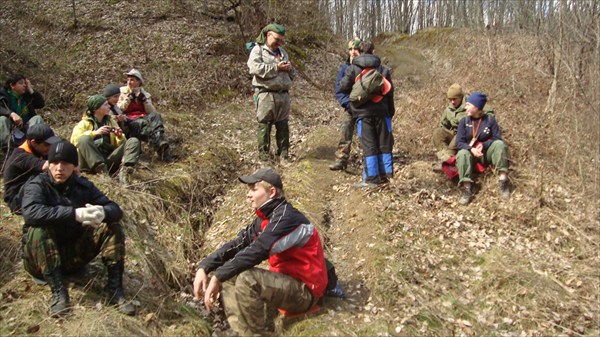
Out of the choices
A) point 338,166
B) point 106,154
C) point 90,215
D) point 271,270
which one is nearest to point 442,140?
point 338,166

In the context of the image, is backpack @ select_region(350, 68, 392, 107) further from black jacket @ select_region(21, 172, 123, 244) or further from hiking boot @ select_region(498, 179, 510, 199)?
black jacket @ select_region(21, 172, 123, 244)

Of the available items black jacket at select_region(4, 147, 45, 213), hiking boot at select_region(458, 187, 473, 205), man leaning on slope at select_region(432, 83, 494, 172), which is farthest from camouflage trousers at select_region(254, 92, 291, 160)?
black jacket at select_region(4, 147, 45, 213)

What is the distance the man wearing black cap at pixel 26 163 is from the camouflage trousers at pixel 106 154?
111 centimetres

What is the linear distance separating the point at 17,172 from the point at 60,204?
5.10 ft

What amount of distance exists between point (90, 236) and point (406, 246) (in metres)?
3.54

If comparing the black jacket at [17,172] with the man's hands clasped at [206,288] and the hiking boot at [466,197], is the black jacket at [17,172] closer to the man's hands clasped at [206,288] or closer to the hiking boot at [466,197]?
the man's hands clasped at [206,288]

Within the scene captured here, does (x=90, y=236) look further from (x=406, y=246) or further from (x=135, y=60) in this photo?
(x=135, y=60)

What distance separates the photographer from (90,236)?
4.18m

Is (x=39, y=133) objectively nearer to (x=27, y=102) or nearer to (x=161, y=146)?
(x=161, y=146)

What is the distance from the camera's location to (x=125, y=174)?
6.55 meters

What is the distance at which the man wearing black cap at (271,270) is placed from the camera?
394 centimetres

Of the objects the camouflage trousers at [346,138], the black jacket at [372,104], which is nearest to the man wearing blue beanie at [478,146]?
the black jacket at [372,104]

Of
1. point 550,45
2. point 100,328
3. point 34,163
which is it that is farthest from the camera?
point 550,45

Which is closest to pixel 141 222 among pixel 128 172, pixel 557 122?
pixel 128 172
